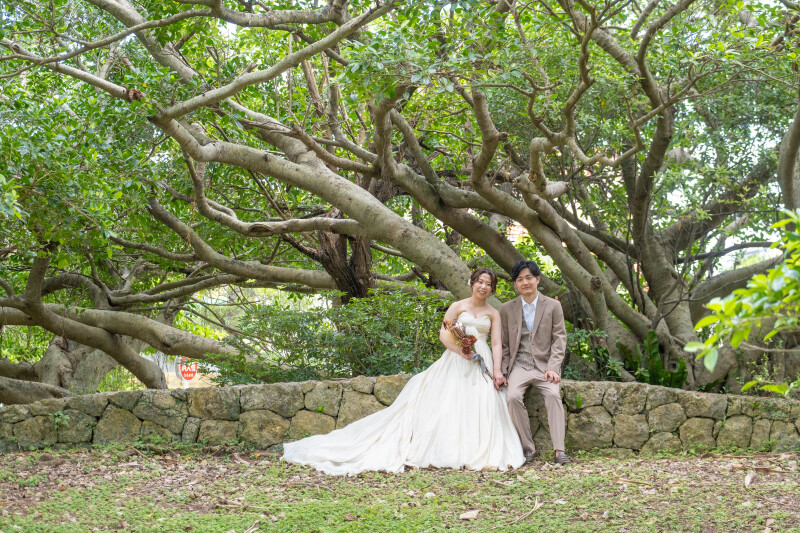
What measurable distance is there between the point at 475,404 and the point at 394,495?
1524mm

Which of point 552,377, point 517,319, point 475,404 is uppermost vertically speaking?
point 517,319

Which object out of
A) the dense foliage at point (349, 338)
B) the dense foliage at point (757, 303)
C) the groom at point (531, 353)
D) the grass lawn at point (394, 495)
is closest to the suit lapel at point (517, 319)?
the groom at point (531, 353)

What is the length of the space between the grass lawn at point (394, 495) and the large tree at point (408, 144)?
7.70 ft

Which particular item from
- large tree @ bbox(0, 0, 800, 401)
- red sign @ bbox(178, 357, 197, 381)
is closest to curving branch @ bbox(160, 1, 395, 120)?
large tree @ bbox(0, 0, 800, 401)

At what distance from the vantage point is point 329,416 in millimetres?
7414

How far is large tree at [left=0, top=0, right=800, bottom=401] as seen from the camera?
6.89 meters

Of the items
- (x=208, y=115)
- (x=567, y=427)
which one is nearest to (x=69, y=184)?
(x=208, y=115)

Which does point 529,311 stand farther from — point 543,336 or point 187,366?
point 187,366

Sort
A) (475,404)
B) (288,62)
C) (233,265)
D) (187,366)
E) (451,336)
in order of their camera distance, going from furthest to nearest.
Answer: (187,366) < (233,265) < (451,336) < (475,404) < (288,62)

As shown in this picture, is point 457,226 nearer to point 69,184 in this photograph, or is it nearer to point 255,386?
point 255,386

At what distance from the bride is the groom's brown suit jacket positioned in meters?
0.13

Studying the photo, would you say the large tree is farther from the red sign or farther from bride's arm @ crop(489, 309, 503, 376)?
bride's arm @ crop(489, 309, 503, 376)

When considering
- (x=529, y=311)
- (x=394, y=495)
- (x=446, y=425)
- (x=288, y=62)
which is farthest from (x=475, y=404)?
(x=288, y=62)

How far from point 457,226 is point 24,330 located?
11.4 meters
